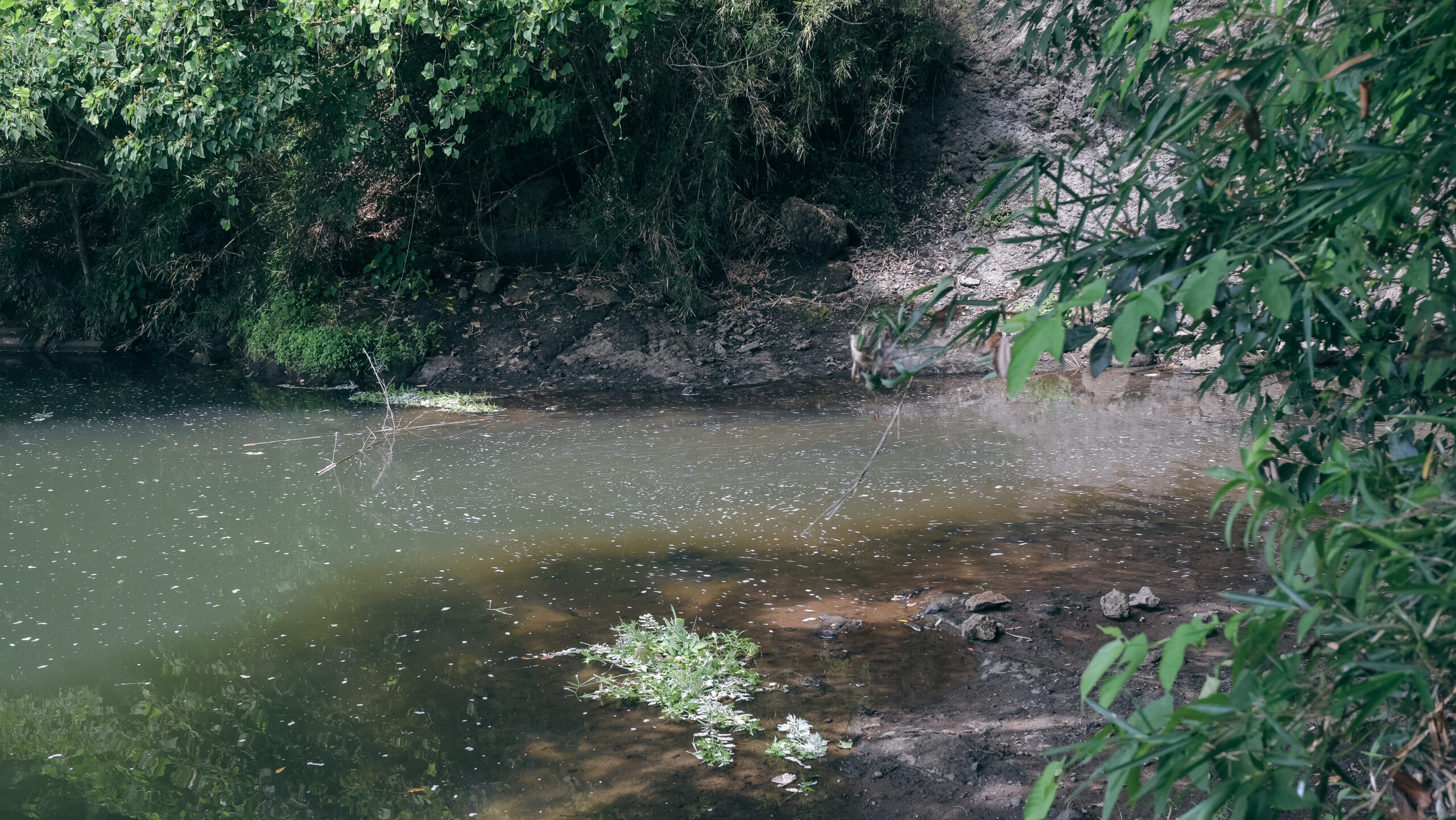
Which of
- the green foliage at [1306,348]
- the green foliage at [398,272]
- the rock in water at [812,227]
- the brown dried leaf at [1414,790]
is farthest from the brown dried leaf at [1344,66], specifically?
the green foliage at [398,272]

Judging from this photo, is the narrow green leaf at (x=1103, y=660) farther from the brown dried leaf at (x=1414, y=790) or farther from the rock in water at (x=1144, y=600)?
the rock in water at (x=1144, y=600)

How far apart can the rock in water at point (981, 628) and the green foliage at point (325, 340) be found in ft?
19.8

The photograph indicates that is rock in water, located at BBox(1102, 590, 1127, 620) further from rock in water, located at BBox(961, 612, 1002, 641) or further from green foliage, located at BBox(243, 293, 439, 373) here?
green foliage, located at BBox(243, 293, 439, 373)

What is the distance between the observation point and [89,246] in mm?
10234

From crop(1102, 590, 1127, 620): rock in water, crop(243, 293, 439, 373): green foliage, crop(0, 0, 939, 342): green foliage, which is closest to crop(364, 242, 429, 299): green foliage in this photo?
crop(0, 0, 939, 342): green foliage

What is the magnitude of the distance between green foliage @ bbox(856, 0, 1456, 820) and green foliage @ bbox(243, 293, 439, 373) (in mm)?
7502

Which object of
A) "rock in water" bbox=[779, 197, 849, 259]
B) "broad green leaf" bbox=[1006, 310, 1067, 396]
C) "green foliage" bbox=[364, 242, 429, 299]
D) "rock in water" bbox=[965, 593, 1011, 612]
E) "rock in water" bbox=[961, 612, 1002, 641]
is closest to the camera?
"broad green leaf" bbox=[1006, 310, 1067, 396]

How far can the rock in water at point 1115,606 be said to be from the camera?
11.0ft

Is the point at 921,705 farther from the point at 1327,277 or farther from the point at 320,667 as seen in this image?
the point at 1327,277

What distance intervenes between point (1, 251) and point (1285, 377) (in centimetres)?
1189

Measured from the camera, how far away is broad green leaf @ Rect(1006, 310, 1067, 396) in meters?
0.81

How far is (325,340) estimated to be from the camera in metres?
8.23

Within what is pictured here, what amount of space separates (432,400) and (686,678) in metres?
4.85

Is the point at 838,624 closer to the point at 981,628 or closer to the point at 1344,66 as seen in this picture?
the point at 981,628
